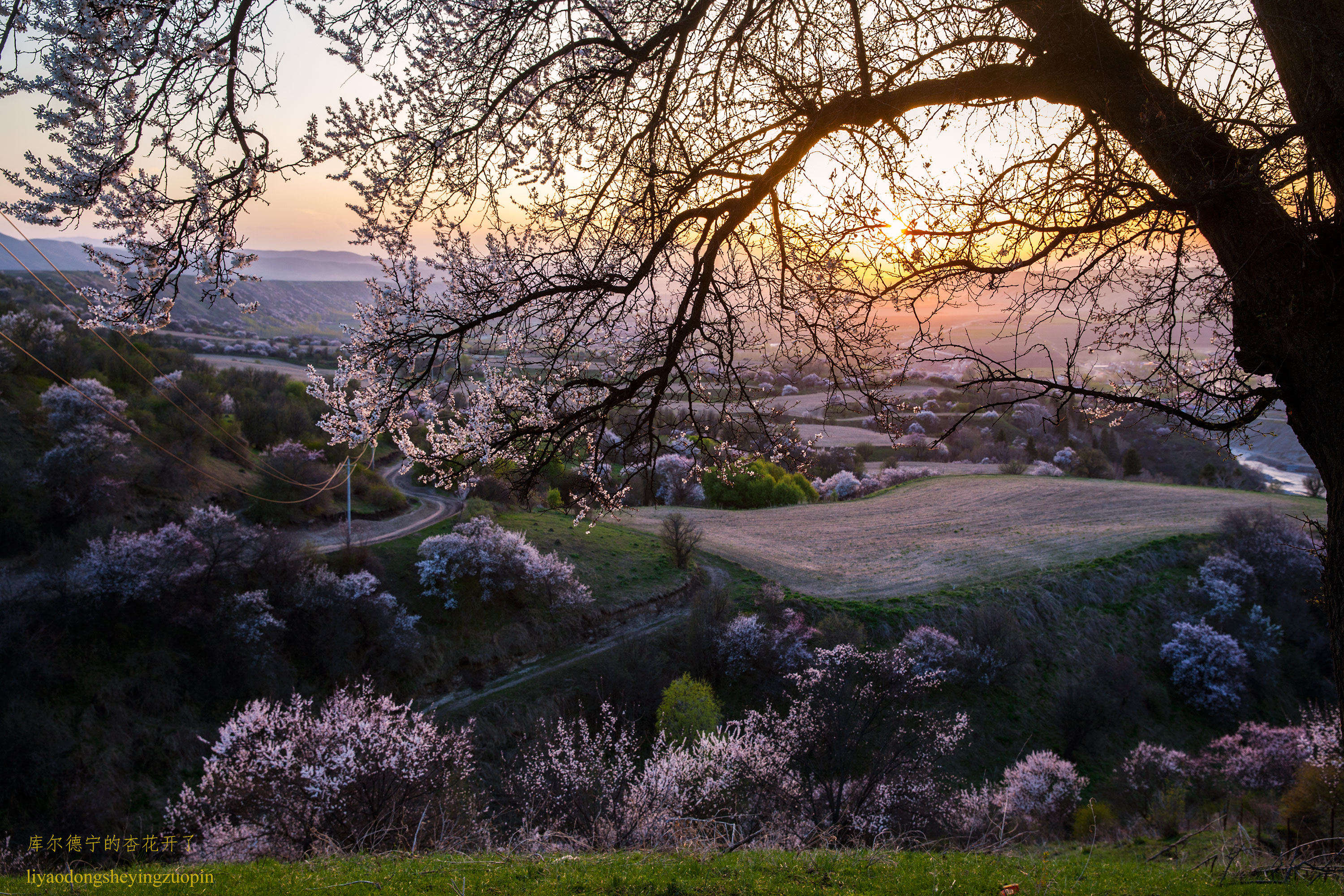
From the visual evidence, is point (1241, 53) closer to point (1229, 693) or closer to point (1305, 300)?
point (1305, 300)

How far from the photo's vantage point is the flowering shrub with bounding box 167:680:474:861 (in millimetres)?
9859

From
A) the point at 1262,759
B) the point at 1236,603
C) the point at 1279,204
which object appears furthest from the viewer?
the point at 1236,603

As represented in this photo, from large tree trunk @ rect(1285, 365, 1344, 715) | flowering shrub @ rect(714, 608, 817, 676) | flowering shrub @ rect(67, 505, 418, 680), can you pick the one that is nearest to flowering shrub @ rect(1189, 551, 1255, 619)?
flowering shrub @ rect(714, 608, 817, 676)

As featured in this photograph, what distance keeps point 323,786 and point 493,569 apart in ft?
31.8

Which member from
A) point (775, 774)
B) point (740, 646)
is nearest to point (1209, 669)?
point (740, 646)

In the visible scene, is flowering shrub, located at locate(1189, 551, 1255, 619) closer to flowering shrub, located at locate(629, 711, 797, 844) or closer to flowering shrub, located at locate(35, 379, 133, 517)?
flowering shrub, located at locate(629, 711, 797, 844)

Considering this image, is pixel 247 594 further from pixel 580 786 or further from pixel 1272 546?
pixel 1272 546

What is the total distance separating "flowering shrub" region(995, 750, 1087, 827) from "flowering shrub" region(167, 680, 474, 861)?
1128 cm

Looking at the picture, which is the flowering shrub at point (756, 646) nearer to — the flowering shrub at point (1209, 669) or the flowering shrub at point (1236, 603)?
the flowering shrub at point (1209, 669)

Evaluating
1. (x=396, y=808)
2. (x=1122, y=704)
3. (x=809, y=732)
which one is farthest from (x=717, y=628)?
(x=1122, y=704)

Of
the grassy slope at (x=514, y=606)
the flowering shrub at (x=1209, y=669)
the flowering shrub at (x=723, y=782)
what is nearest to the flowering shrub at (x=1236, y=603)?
the flowering shrub at (x=1209, y=669)

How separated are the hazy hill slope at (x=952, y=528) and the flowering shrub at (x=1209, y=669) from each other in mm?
4332

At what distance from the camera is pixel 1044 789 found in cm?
1429

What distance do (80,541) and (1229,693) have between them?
3190cm
